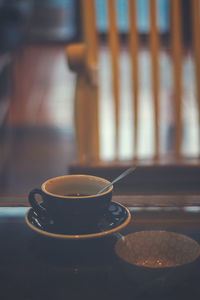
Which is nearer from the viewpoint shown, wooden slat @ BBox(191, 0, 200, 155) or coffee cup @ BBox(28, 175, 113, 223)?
coffee cup @ BBox(28, 175, 113, 223)

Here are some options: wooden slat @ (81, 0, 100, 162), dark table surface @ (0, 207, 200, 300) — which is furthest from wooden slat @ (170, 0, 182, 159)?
dark table surface @ (0, 207, 200, 300)

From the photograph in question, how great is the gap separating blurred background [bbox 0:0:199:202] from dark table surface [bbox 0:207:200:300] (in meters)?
0.19

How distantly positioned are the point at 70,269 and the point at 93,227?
0.19ft

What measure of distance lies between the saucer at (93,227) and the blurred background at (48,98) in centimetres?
21

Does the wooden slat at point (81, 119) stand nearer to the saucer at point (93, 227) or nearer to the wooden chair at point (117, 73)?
the wooden chair at point (117, 73)

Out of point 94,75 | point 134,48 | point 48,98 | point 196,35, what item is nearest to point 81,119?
point 94,75

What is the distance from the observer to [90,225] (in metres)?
0.55

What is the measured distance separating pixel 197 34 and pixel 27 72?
343 centimetres

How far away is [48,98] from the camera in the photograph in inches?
143

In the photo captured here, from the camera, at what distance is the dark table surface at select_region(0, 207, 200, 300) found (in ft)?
1.58

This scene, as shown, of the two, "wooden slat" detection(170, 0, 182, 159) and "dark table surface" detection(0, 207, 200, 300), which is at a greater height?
"wooden slat" detection(170, 0, 182, 159)

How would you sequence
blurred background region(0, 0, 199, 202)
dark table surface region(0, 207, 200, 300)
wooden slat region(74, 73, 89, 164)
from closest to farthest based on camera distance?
dark table surface region(0, 207, 200, 300) < wooden slat region(74, 73, 89, 164) < blurred background region(0, 0, 199, 202)

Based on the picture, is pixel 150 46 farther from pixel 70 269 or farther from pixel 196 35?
pixel 70 269

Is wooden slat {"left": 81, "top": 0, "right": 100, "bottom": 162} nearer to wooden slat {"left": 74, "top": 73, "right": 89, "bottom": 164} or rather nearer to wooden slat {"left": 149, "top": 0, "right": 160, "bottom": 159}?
wooden slat {"left": 74, "top": 73, "right": 89, "bottom": 164}
